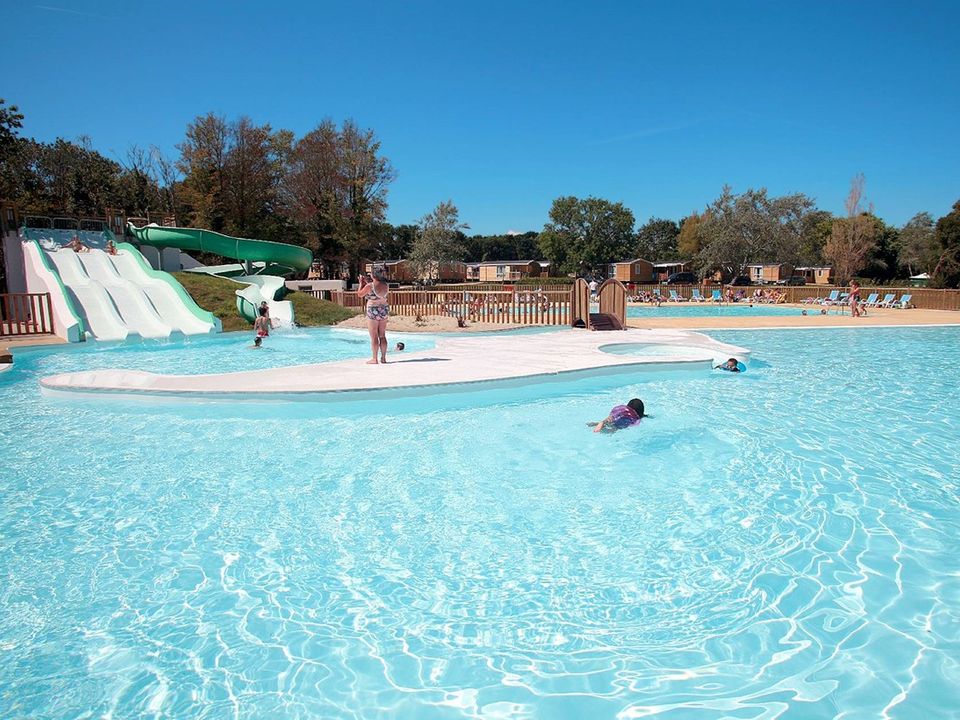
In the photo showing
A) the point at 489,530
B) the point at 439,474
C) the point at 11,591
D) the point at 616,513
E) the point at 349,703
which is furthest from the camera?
the point at 439,474

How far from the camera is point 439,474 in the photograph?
618cm

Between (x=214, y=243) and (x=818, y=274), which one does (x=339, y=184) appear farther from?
(x=818, y=274)

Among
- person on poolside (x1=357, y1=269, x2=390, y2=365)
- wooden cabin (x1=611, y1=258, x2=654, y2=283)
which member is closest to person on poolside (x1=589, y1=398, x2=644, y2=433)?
person on poolside (x1=357, y1=269, x2=390, y2=365)

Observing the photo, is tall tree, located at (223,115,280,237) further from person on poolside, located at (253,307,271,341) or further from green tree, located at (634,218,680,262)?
green tree, located at (634,218,680,262)

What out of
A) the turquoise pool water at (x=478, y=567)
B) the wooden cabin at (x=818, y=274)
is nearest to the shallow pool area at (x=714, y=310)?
the turquoise pool water at (x=478, y=567)

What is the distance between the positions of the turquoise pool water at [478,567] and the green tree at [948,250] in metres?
32.6

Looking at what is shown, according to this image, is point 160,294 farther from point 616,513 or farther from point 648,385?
point 616,513

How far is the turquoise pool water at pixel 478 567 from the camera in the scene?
307 cm

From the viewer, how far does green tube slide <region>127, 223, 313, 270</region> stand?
23.7m

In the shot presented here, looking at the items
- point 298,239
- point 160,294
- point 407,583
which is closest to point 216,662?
point 407,583

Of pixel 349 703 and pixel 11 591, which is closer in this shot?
pixel 349 703

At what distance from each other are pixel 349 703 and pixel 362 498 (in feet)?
8.70

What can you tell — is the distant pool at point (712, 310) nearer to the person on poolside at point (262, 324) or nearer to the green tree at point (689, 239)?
the person on poolside at point (262, 324)

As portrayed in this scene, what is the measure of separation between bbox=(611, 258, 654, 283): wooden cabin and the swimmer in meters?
54.0
